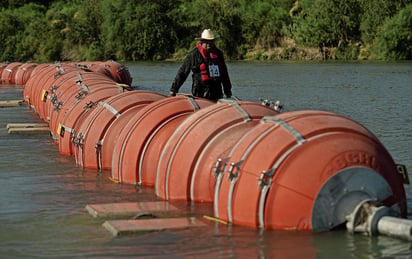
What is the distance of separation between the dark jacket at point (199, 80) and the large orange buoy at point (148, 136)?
168 cm

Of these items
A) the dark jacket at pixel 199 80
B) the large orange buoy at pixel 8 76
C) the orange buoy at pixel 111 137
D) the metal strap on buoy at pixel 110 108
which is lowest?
the large orange buoy at pixel 8 76

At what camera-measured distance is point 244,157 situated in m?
9.89

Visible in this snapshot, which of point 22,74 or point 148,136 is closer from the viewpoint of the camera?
point 148,136

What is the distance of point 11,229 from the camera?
10742 mm

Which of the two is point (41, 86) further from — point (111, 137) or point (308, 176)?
point (308, 176)

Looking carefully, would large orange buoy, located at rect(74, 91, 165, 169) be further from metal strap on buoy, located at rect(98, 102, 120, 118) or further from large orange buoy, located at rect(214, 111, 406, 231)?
large orange buoy, located at rect(214, 111, 406, 231)

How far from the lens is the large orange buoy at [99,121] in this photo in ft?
48.3

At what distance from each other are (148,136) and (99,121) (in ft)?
6.67

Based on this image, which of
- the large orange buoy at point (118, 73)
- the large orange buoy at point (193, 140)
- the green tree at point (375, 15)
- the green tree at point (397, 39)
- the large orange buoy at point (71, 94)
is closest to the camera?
the large orange buoy at point (193, 140)

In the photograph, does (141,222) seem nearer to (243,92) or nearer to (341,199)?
(341,199)

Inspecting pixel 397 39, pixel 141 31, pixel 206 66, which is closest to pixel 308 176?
pixel 206 66

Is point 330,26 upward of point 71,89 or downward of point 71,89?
upward

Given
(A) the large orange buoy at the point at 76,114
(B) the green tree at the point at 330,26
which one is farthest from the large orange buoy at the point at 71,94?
(B) the green tree at the point at 330,26

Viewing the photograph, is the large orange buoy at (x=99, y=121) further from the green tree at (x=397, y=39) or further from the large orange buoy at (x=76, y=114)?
the green tree at (x=397, y=39)
